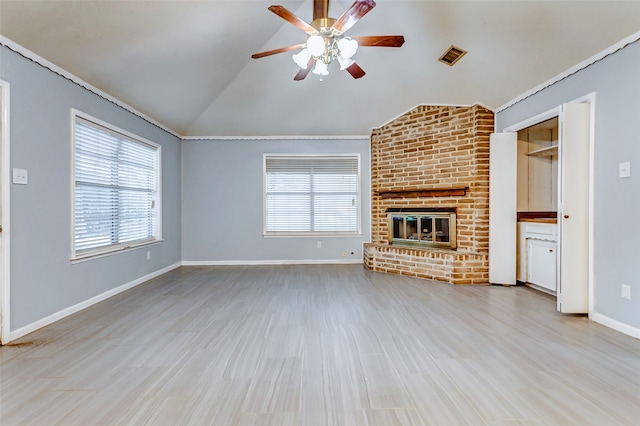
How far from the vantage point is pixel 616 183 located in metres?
2.59

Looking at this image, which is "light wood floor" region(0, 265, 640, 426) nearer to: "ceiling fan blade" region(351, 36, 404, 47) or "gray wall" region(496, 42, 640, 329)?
"gray wall" region(496, 42, 640, 329)

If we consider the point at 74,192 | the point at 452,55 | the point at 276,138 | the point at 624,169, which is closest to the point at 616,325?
the point at 624,169

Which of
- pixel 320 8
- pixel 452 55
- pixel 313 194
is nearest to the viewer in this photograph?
pixel 320 8

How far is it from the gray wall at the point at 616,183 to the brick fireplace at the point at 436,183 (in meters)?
1.41

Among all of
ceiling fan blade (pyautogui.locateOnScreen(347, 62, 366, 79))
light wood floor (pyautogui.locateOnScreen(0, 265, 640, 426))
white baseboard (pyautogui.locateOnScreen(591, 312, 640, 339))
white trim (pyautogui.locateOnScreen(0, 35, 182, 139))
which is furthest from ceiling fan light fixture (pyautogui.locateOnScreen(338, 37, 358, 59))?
white baseboard (pyautogui.locateOnScreen(591, 312, 640, 339))

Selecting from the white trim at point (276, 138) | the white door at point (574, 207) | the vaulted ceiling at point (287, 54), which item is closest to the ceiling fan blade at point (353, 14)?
the vaulted ceiling at point (287, 54)

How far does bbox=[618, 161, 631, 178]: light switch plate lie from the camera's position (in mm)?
2482

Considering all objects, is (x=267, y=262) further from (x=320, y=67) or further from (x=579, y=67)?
(x=579, y=67)

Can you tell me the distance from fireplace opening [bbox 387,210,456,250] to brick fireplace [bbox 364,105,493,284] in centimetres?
8

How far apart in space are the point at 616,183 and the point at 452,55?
2154 millimetres

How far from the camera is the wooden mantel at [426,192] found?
430 centimetres

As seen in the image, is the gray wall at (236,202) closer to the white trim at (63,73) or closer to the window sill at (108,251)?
the window sill at (108,251)

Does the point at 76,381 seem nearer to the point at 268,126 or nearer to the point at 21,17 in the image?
the point at 21,17

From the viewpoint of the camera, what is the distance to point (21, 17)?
7.38 feet
